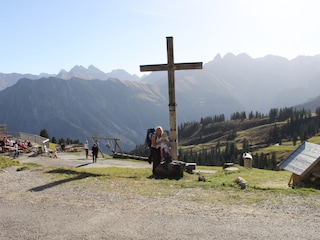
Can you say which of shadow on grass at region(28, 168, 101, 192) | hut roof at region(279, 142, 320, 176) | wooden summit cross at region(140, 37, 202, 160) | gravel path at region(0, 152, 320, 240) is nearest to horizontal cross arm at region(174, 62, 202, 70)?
wooden summit cross at region(140, 37, 202, 160)

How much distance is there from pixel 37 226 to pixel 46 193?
154 inches

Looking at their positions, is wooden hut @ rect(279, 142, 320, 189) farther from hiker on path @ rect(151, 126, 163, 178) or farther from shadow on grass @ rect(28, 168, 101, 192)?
shadow on grass @ rect(28, 168, 101, 192)

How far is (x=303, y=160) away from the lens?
16.5m

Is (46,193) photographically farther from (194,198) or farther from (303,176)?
(303,176)

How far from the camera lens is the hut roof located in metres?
15.5

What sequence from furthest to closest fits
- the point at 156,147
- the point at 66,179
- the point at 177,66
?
the point at 177,66
the point at 156,147
the point at 66,179

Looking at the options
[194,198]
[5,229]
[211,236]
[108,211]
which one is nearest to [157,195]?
[194,198]

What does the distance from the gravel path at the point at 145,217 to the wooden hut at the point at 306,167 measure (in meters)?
4.93

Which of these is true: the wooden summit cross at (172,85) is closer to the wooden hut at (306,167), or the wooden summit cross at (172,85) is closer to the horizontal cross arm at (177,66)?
the horizontal cross arm at (177,66)

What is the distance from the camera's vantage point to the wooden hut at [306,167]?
15420 mm

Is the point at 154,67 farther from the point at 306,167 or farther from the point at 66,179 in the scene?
the point at 306,167

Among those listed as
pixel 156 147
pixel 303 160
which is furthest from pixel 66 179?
pixel 303 160

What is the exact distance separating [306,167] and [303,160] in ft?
3.10

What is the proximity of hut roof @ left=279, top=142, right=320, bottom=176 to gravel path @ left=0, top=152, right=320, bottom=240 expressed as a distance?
16.4ft
